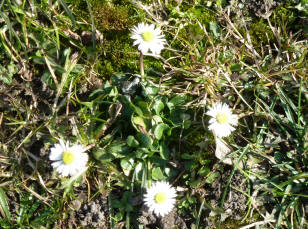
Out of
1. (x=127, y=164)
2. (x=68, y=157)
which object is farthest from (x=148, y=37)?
(x=68, y=157)

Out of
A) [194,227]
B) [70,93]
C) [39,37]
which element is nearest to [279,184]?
[194,227]

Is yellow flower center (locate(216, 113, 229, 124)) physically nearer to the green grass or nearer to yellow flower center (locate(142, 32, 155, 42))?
the green grass

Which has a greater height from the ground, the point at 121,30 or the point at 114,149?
the point at 121,30

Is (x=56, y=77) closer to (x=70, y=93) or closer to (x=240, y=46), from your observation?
(x=70, y=93)

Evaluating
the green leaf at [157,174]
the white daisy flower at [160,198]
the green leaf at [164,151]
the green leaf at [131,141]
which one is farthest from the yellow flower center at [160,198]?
the green leaf at [131,141]

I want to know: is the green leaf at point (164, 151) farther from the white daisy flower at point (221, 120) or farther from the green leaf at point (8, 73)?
the green leaf at point (8, 73)

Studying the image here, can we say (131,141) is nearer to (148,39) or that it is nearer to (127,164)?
(127,164)
